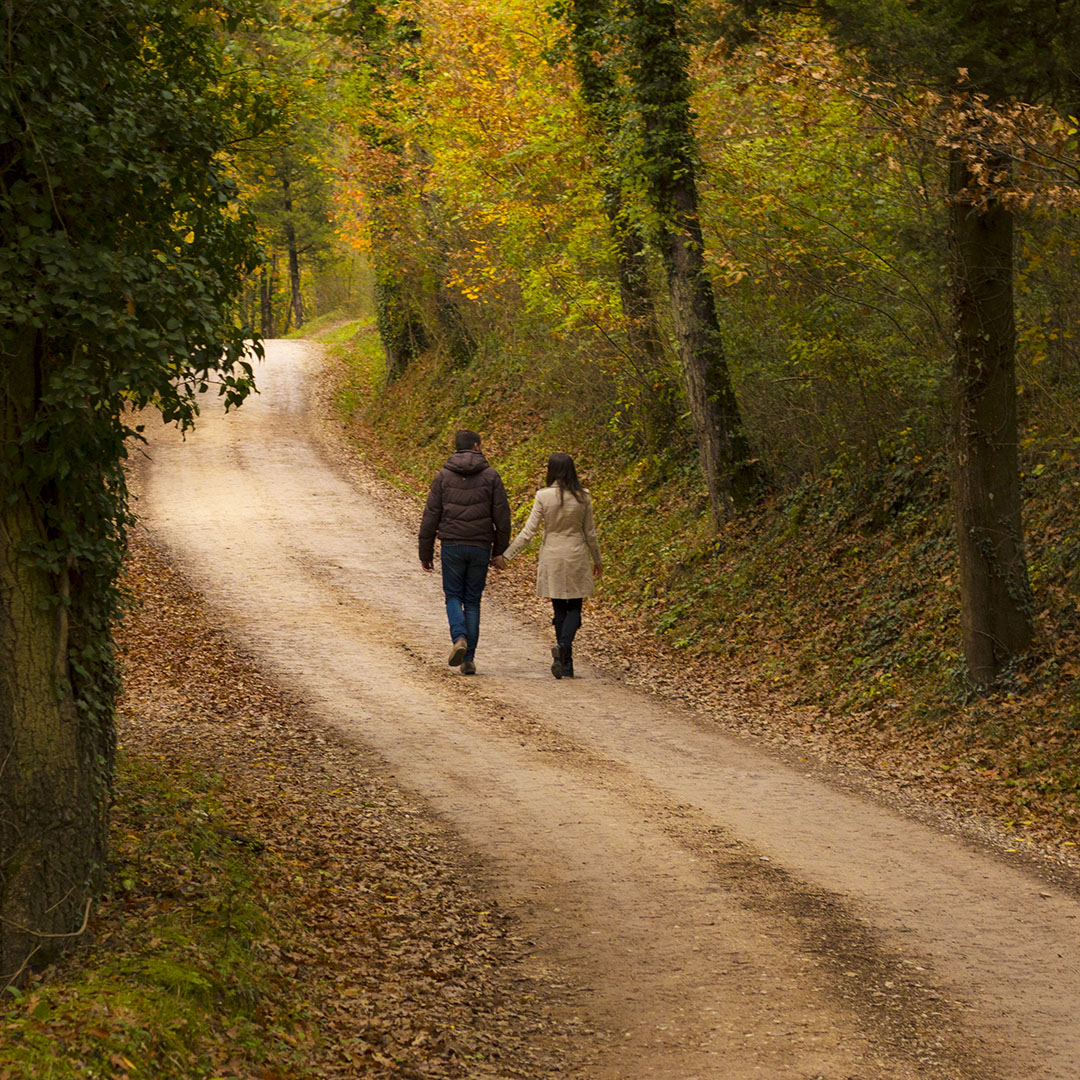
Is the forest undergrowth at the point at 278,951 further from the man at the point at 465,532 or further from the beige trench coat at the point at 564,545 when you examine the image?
the beige trench coat at the point at 564,545

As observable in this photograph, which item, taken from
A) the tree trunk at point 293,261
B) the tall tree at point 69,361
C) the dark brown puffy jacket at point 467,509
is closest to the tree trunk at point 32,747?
the tall tree at point 69,361

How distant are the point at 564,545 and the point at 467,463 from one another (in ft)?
4.22

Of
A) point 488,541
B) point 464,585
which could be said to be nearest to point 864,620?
point 488,541

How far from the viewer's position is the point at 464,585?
11.5 metres

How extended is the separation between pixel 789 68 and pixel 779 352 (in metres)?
5.31

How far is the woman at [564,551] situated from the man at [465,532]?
11.2 inches

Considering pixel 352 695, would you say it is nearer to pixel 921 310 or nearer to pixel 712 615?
pixel 712 615

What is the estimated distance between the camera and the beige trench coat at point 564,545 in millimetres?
11523

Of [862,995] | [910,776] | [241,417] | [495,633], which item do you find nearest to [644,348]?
[495,633]

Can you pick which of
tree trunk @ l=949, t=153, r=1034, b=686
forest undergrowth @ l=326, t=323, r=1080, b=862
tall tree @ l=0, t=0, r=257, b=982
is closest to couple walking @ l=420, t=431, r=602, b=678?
forest undergrowth @ l=326, t=323, r=1080, b=862

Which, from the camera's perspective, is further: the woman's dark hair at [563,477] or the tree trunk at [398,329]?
the tree trunk at [398,329]

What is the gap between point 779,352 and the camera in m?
13.8

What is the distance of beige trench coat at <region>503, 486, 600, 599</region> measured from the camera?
454 inches

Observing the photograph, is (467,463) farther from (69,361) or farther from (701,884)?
(69,361)
